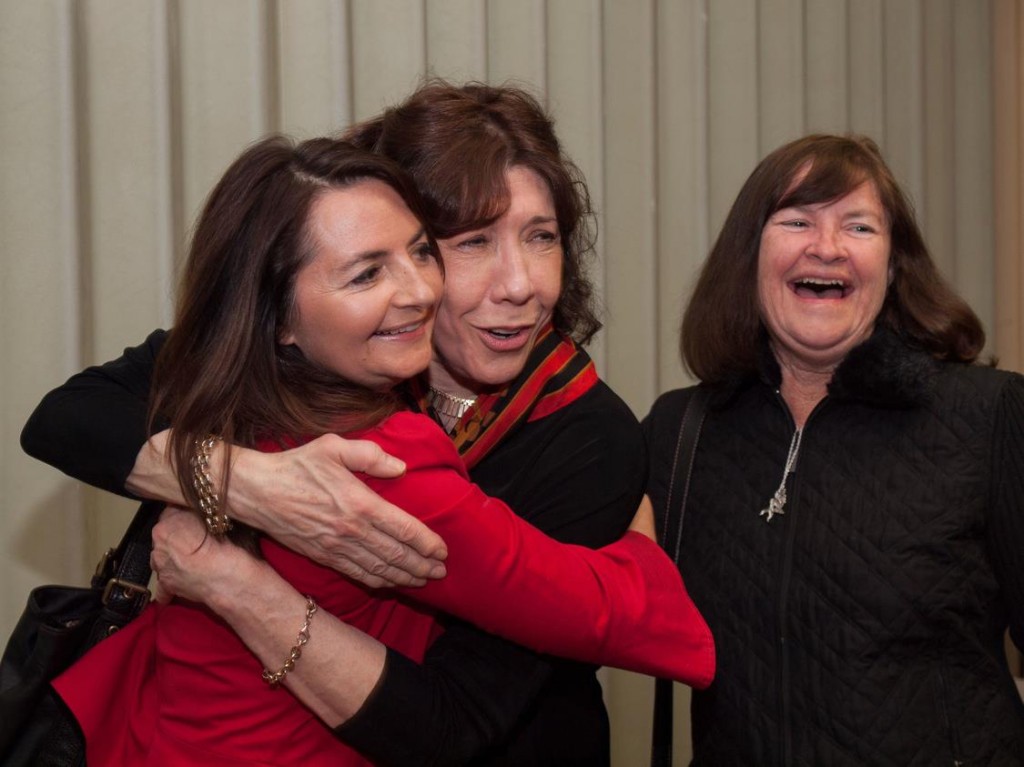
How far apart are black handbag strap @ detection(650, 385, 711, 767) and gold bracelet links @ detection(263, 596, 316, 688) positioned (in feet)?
2.65

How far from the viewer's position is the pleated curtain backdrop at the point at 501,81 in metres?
2.26

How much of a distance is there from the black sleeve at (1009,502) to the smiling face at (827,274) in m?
0.28

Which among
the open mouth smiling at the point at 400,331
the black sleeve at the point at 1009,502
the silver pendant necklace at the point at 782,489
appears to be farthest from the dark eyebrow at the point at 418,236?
the black sleeve at the point at 1009,502

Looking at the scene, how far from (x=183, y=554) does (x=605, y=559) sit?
54 cm

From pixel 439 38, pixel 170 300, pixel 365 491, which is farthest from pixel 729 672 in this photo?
pixel 439 38

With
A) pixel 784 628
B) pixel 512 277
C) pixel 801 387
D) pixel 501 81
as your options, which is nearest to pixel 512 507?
pixel 512 277

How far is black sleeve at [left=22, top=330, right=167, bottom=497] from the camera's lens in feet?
5.00

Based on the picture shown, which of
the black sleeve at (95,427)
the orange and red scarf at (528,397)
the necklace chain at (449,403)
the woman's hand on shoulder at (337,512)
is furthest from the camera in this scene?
the necklace chain at (449,403)

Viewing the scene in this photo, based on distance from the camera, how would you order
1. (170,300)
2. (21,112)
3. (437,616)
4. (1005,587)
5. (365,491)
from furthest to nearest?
(170,300) → (21,112) → (1005,587) → (437,616) → (365,491)

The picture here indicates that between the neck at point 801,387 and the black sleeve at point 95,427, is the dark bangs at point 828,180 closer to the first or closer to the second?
the neck at point 801,387

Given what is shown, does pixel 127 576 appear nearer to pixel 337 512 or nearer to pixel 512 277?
pixel 337 512

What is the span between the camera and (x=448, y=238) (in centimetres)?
163

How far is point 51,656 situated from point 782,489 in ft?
3.82

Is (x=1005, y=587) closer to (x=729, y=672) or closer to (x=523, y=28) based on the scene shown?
(x=729, y=672)
